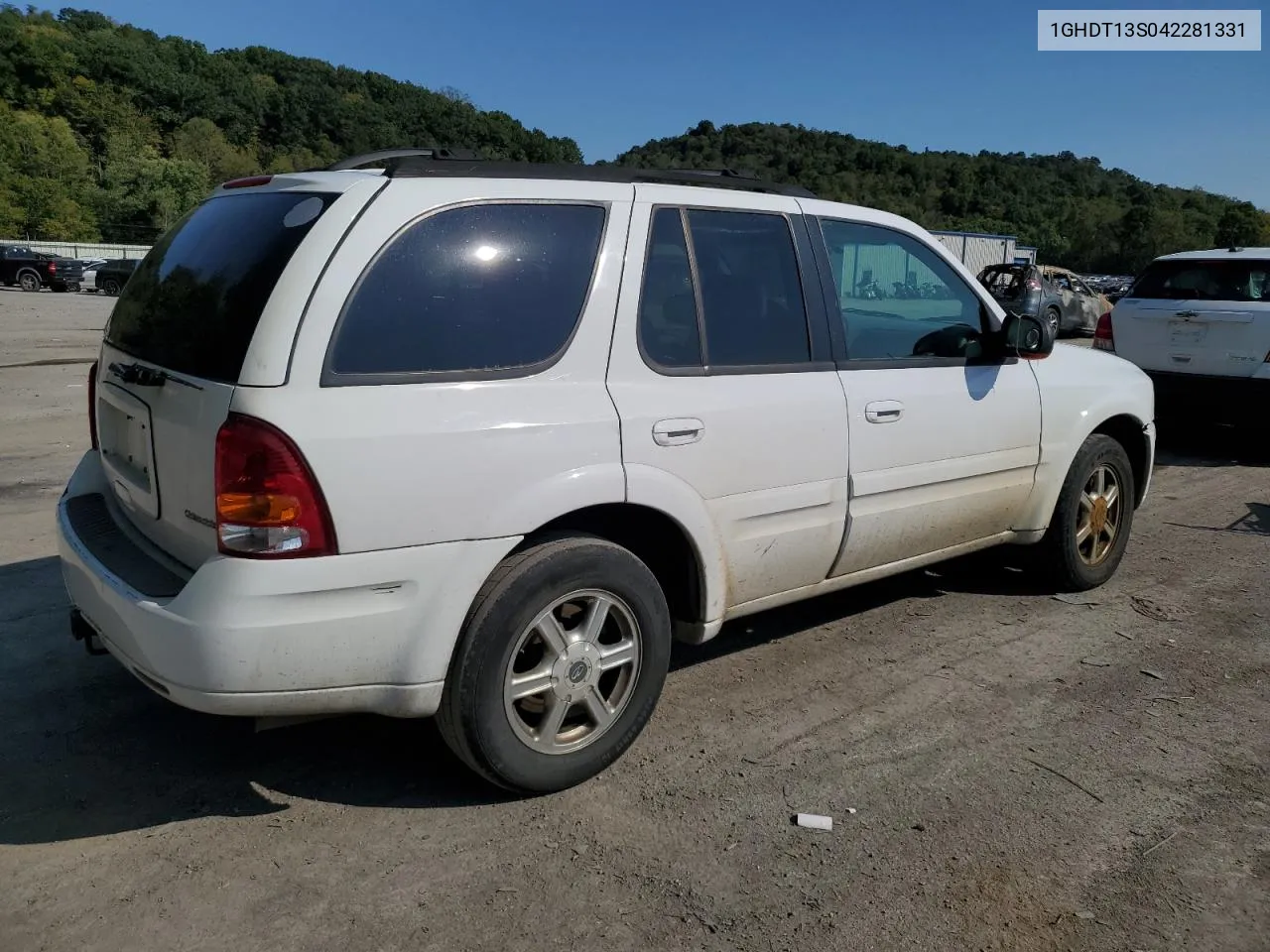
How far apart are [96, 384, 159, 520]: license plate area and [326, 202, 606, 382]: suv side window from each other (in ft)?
2.51

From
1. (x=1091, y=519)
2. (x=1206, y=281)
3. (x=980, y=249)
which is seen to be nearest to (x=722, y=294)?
(x=1091, y=519)

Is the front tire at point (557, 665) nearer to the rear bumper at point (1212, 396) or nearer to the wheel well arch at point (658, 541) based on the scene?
the wheel well arch at point (658, 541)

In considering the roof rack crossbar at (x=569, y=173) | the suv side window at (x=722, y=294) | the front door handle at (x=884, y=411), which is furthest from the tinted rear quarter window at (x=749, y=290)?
the front door handle at (x=884, y=411)

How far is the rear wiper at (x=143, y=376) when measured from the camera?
9.67ft

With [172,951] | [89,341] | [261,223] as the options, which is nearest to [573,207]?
[261,223]

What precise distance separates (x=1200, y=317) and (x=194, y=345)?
8394 mm

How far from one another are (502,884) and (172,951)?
2.65ft

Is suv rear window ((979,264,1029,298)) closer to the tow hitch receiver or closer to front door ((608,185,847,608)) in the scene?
front door ((608,185,847,608))

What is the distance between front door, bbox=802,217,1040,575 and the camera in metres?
4.04

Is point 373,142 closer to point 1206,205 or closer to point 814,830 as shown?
point 1206,205

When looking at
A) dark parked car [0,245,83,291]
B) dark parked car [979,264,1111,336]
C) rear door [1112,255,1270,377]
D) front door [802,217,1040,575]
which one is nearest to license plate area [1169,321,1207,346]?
rear door [1112,255,1270,377]

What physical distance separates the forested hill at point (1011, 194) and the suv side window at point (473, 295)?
6273cm

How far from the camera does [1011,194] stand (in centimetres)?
10431

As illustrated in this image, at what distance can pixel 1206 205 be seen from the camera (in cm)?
11519
